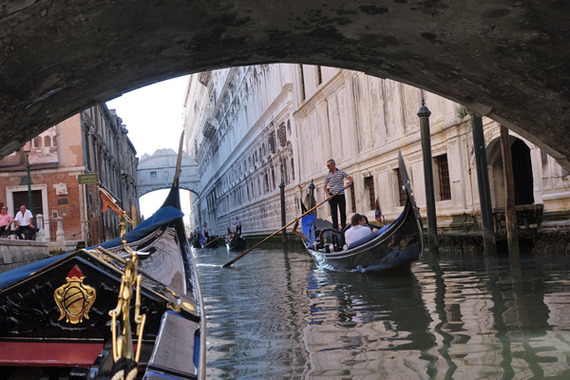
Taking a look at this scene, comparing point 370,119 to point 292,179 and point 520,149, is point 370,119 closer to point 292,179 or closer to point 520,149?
point 520,149

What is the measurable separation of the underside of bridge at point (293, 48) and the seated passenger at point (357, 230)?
274 centimetres

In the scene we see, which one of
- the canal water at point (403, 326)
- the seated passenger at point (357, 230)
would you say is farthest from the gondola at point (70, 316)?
the seated passenger at point (357, 230)

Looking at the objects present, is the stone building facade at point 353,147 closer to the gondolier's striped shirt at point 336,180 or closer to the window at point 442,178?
the window at point 442,178

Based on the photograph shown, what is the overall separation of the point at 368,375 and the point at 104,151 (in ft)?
66.0

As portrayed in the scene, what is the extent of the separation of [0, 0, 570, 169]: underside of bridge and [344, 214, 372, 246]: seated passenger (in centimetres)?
274

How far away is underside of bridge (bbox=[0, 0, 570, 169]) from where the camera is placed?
267 centimetres

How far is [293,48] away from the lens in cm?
362

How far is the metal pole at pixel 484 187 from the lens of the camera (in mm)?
7129

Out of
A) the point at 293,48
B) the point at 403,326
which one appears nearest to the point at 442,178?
the point at 403,326

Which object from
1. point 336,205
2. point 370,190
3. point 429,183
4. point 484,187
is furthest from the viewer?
point 370,190

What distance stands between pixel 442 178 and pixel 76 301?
8096mm

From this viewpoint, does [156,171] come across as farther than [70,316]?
Yes

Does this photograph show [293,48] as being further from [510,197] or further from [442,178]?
[442,178]

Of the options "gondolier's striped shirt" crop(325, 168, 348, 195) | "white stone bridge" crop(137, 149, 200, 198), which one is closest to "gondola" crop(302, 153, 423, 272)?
"gondolier's striped shirt" crop(325, 168, 348, 195)
